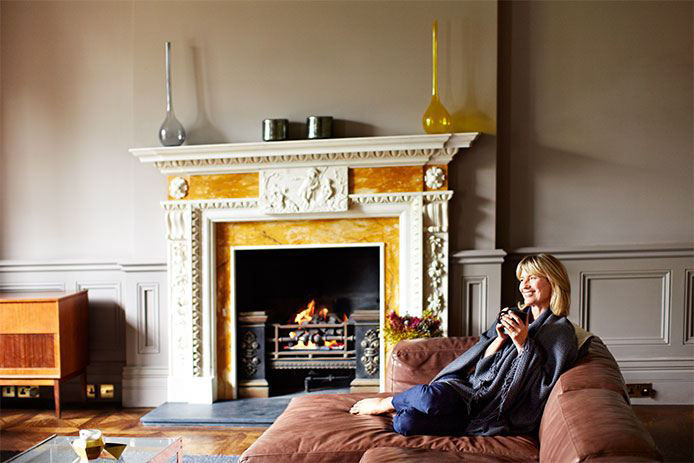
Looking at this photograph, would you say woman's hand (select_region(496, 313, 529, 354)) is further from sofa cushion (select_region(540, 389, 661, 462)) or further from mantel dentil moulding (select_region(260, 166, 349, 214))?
mantel dentil moulding (select_region(260, 166, 349, 214))

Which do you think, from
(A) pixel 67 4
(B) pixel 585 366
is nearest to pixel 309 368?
(B) pixel 585 366

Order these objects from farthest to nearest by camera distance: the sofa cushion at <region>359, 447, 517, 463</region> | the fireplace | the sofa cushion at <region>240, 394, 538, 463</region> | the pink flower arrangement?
the fireplace < the pink flower arrangement < the sofa cushion at <region>240, 394, 538, 463</region> < the sofa cushion at <region>359, 447, 517, 463</region>

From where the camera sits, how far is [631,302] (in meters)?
3.43

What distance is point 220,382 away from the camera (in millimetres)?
3549

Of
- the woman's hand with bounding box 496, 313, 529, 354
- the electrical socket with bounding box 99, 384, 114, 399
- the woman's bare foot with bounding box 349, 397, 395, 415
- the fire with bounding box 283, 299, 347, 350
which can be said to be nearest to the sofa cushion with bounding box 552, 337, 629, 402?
the woman's hand with bounding box 496, 313, 529, 354

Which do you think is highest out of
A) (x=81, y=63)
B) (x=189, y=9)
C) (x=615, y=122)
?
(x=189, y=9)

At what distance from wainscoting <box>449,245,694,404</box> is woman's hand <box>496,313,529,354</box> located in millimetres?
1437

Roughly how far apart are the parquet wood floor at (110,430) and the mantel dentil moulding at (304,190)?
129 cm

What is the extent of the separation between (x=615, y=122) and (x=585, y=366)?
2086 millimetres

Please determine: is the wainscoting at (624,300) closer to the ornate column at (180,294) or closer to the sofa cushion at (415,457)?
the ornate column at (180,294)

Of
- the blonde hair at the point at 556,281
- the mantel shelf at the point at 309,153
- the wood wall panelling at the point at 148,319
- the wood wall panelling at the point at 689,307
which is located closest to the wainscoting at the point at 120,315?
the wood wall panelling at the point at 148,319

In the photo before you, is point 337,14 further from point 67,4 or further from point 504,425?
point 504,425

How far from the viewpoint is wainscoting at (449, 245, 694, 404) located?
3385mm

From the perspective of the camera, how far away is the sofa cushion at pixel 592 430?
1362 millimetres
